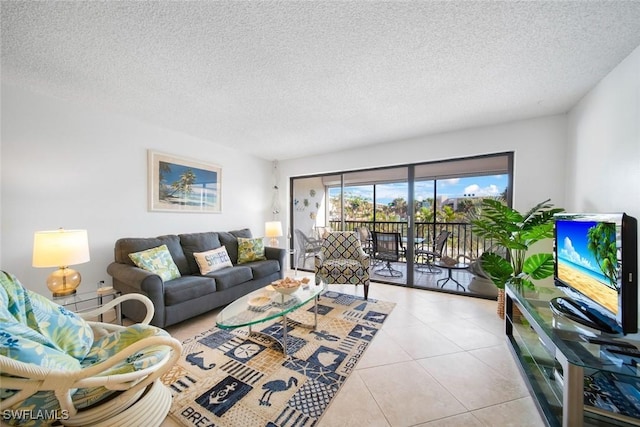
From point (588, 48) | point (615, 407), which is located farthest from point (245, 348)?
point (588, 48)

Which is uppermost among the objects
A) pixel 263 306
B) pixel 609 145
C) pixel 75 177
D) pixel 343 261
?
pixel 609 145

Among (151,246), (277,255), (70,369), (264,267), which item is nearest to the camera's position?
(70,369)

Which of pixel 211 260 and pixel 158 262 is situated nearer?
pixel 158 262

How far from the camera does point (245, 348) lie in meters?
1.96

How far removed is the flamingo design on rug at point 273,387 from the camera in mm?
1410

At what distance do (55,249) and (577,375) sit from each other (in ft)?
11.2

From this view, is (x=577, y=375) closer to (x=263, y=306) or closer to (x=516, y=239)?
(x=516, y=239)

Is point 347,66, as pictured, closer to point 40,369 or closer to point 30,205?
point 40,369

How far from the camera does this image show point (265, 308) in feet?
6.31

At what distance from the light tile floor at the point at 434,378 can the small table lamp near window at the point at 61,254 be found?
3.16 feet

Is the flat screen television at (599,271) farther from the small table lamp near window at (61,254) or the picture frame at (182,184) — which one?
the picture frame at (182,184)

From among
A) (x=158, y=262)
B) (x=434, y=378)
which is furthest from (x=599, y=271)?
(x=158, y=262)

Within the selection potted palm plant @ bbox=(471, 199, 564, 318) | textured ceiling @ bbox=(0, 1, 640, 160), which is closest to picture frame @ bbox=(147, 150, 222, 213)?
textured ceiling @ bbox=(0, 1, 640, 160)

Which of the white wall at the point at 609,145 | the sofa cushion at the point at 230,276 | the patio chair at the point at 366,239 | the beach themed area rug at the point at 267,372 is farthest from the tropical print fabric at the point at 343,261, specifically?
the white wall at the point at 609,145
